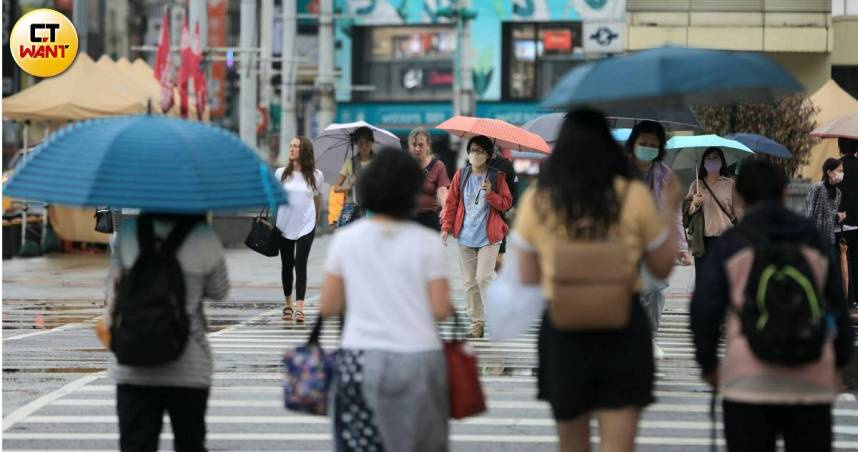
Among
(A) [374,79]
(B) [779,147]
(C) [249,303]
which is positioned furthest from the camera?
(A) [374,79]

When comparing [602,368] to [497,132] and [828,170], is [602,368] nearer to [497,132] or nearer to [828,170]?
[497,132]

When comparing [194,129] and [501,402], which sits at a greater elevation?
[194,129]

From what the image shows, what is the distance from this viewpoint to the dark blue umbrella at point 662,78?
19.9 feet

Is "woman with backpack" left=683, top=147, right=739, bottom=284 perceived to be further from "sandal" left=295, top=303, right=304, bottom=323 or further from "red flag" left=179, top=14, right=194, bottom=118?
"red flag" left=179, top=14, right=194, bottom=118

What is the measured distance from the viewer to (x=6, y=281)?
22875 millimetres

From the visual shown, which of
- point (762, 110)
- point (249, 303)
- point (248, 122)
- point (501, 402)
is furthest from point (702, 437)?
point (248, 122)

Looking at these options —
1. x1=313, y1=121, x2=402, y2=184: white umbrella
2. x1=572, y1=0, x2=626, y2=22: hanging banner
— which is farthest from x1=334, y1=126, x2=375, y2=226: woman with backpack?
x1=572, y1=0, x2=626, y2=22: hanging banner

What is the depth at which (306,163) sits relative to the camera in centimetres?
1577

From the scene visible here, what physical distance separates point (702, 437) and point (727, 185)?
4353 mm

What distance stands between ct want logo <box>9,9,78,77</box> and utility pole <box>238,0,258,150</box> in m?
7.74

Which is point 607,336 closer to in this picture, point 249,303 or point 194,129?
point 194,129

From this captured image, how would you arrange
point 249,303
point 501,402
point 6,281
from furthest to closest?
point 6,281 < point 249,303 < point 501,402

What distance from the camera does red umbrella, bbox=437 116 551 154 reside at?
1413 centimetres

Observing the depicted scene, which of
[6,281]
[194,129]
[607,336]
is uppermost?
[194,129]
